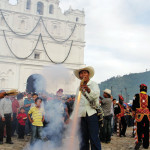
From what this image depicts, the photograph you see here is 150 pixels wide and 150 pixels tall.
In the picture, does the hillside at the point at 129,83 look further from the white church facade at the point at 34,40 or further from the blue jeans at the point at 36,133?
the blue jeans at the point at 36,133

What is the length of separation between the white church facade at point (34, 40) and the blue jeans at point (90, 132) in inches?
961

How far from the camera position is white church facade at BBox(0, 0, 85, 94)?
95.7ft

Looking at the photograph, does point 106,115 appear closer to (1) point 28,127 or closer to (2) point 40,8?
(1) point 28,127

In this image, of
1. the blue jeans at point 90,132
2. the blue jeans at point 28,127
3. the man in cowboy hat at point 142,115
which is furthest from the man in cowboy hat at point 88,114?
the blue jeans at point 28,127

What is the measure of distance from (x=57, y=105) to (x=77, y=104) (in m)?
2.50

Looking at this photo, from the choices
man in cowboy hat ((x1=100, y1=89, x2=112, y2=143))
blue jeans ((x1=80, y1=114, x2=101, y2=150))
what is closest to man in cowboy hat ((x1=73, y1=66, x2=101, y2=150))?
blue jeans ((x1=80, y1=114, x2=101, y2=150))

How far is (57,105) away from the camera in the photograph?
250 inches

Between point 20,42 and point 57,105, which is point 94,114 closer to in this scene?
point 57,105

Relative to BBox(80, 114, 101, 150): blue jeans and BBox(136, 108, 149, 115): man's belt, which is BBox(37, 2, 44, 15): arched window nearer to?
BBox(136, 108, 149, 115): man's belt

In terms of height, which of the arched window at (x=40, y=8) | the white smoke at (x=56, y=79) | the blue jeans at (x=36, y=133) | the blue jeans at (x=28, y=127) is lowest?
the blue jeans at (x=28, y=127)

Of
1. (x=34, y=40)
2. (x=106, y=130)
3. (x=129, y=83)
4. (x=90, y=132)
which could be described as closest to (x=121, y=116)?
(x=106, y=130)

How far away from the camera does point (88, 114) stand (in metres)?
3.94

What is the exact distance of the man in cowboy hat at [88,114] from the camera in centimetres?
387

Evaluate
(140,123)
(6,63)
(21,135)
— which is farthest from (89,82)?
(6,63)
